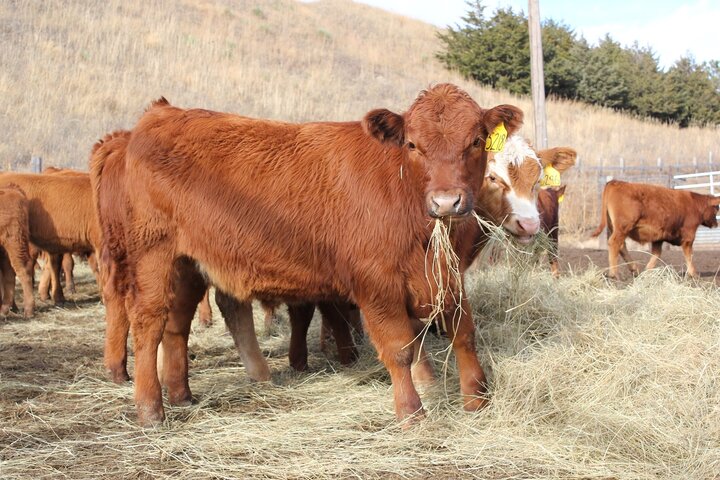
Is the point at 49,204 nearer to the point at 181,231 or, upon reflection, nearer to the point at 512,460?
the point at 181,231

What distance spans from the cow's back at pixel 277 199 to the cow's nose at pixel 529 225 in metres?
1.59

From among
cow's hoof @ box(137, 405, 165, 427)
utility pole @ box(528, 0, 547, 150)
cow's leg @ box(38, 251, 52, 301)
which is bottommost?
cow's leg @ box(38, 251, 52, 301)

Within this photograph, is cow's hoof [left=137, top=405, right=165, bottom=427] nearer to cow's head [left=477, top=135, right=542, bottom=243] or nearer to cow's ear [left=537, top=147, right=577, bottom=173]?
cow's head [left=477, top=135, right=542, bottom=243]

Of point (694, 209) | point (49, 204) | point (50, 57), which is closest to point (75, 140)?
point (50, 57)

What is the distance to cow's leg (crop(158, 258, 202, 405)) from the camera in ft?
18.4

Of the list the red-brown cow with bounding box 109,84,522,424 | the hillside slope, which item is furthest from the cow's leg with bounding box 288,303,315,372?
the hillside slope

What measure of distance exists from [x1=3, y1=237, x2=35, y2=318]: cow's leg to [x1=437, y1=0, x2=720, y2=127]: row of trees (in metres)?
33.4

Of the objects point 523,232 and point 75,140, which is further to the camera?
point 75,140

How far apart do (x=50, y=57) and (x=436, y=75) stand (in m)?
21.0

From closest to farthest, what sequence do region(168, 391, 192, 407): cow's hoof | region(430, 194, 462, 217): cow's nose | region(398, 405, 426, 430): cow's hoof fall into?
region(430, 194, 462, 217): cow's nose
region(398, 405, 426, 430): cow's hoof
region(168, 391, 192, 407): cow's hoof

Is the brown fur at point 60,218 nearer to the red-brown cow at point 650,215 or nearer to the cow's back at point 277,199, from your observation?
the cow's back at point 277,199

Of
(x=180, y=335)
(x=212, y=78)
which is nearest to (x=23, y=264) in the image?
(x=180, y=335)

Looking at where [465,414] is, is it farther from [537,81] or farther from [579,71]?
[579,71]

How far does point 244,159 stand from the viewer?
5.21 m
